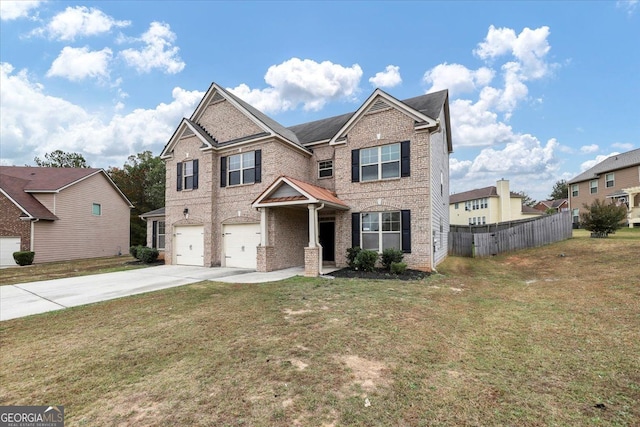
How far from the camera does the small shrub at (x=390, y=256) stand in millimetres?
11516

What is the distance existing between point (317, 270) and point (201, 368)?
752 centimetres

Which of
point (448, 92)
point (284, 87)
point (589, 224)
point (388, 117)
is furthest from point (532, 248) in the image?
point (284, 87)

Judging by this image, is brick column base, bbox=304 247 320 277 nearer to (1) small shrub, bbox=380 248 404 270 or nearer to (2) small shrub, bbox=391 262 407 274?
(1) small shrub, bbox=380 248 404 270

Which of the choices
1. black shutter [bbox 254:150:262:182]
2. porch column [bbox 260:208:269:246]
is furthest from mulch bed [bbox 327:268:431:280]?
black shutter [bbox 254:150:262:182]

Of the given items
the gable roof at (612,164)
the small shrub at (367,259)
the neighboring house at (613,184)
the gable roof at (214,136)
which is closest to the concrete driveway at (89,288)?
the small shrub at (367,259)

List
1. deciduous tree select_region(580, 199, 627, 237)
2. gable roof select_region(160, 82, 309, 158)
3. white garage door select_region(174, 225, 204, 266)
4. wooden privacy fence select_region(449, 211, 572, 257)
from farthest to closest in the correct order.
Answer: wooden privacy fence select_region(449, 211, 572, 257)
deciduous tree select_region(580, 199, 627, 237)
white garage door select_region(174, 225, 204, 266)
gable roof select_region(160, 82, 309, 158)

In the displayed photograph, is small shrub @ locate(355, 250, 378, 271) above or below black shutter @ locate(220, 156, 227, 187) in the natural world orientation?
below

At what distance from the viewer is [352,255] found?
12.3 metres

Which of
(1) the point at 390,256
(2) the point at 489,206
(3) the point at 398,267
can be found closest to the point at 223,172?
(1) the point at 390,256

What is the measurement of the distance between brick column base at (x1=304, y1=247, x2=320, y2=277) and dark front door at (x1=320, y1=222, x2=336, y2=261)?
344cm

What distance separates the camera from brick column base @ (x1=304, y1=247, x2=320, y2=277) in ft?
36.3

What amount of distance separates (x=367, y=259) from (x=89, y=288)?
999 centimetres

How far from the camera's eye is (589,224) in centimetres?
1739

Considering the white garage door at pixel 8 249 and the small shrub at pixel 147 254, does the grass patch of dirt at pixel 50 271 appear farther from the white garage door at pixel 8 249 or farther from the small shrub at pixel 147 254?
the white garage door at pixel 8 249
